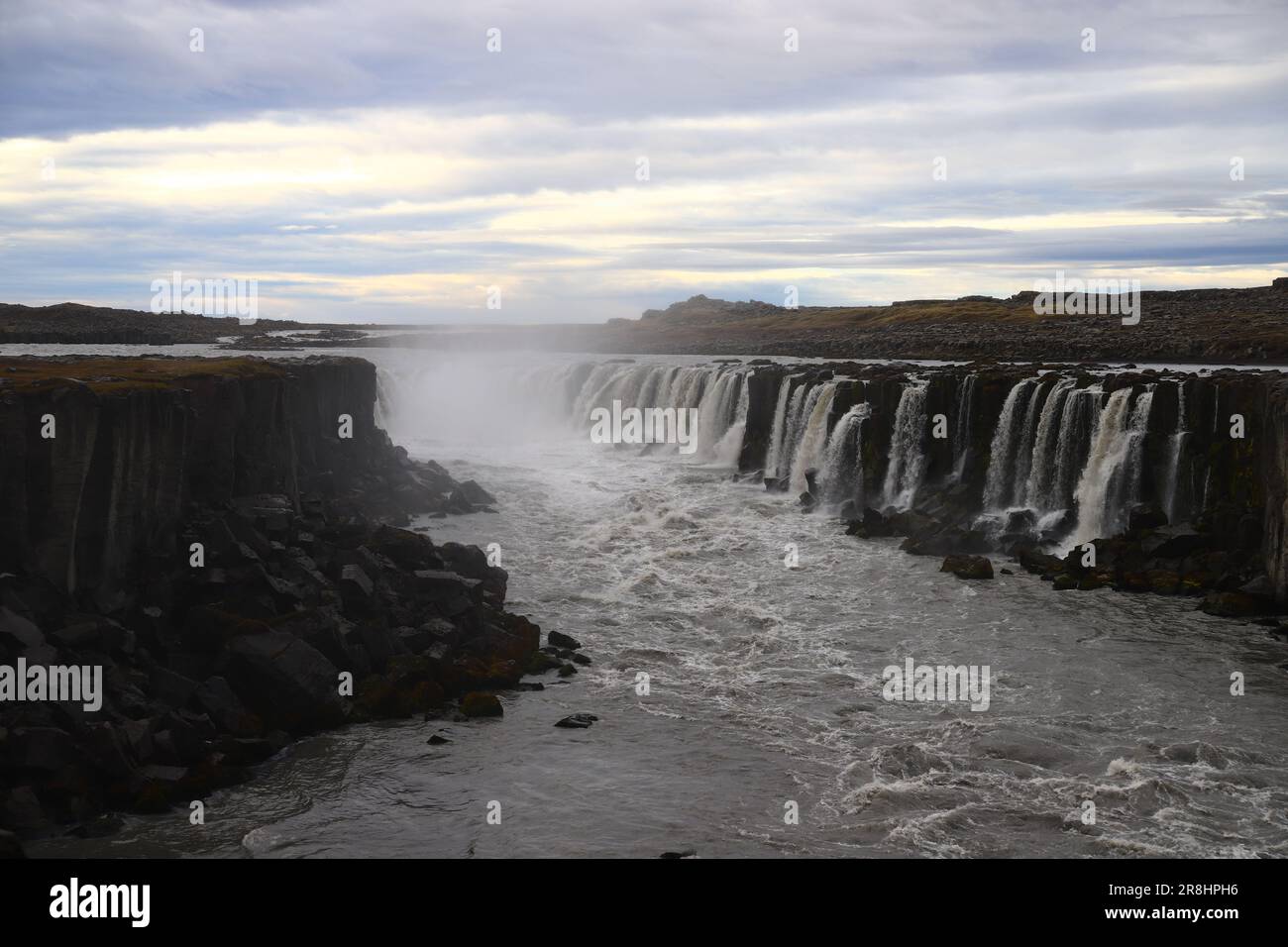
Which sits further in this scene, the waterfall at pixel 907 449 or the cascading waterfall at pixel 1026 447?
the waterfall at pixel 907 449

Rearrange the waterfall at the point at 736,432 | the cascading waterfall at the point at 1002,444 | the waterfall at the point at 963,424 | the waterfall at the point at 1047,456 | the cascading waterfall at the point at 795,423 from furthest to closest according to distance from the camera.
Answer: the waterfall at the point at 736,432 < the cascading waterfall at the point at 795,423 < the waterfall at the point at 963,424 < the waterfall at the point at 1047,456 < the cascading waterfall at the point at 1002,444

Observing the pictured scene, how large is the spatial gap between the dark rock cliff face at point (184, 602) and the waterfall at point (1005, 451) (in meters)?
21.2

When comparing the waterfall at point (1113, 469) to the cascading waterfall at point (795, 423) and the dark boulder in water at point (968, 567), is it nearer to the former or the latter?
the dark boulder in water at point (968, 567)

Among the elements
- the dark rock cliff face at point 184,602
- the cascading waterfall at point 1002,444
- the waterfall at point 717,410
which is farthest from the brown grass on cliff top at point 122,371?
the waterfall at point 717,410

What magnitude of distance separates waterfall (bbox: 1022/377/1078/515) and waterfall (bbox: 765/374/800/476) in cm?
1406

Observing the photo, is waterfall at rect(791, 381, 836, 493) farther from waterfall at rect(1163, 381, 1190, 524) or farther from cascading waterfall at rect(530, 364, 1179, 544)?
waterfall at rect(1163, 381, 1190, 524)

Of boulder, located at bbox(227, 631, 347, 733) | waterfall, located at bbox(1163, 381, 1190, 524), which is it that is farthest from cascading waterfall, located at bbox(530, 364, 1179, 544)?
boulder, located at bbox(227, 631, 347, 733)

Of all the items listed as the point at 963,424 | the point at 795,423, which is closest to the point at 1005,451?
the point at 963,424

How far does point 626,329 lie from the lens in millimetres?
162625

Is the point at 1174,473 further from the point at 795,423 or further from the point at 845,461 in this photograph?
the point at 795,423

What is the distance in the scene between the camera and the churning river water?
19.2 m

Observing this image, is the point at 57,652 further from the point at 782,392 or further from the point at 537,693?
the point at 782,392

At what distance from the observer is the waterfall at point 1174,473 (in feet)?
125
